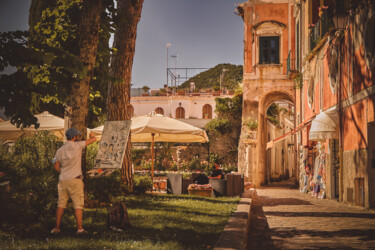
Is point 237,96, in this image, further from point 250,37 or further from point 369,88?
point 369,88

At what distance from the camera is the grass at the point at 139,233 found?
17.2 ft

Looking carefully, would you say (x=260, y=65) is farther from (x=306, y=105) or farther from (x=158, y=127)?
(x=158, y=127)

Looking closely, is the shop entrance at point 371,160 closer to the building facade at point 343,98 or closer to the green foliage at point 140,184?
the building facade at point 343,98

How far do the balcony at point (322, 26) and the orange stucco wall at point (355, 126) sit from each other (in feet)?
10.2

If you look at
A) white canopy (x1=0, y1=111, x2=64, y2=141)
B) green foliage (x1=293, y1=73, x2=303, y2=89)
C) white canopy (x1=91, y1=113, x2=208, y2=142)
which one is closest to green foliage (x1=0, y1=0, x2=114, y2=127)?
white canopy (x1=91, y1=113, x2=208, y2=142)

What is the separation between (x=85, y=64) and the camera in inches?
323

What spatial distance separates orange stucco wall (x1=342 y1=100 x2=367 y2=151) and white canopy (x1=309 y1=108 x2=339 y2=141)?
1.34 ft

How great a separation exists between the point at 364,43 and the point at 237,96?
17076mm

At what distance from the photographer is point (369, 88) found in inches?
441

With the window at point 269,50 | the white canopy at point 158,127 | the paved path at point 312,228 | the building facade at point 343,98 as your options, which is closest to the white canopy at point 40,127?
the white canopy at point 158,127

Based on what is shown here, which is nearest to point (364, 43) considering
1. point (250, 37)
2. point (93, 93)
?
point (93, 93)

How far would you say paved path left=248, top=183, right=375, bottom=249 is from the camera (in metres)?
6.61

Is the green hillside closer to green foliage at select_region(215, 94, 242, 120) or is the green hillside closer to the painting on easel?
green foliage at select_region(215, 94, 242, 120)

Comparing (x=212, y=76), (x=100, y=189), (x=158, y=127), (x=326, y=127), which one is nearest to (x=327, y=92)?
(x=326, y=127)
